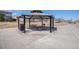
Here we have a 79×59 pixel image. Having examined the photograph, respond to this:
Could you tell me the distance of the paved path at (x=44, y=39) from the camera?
164 inches

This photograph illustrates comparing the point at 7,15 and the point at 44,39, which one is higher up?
the point at 7,15

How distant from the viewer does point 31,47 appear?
164 inches

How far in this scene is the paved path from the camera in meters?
4.16

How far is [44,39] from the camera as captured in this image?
4180 mm

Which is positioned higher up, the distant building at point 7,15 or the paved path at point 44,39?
the distant building at point 7,15

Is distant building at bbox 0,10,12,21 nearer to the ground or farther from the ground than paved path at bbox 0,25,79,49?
farther from the ground
